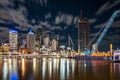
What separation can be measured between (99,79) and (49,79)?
6.00 meters

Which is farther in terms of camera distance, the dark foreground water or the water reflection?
the dark foreground water

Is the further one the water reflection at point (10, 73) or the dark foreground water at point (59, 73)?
the dark foreground water at point (59, 73)

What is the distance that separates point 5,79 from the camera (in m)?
26.9

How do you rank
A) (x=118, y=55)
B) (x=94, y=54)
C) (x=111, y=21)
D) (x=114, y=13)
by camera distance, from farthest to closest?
(x=94, y=54) → (x=118, y=55) → (x=111, y=21) → (x=114, y=13)

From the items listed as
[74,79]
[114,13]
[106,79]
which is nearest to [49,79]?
[74,79]

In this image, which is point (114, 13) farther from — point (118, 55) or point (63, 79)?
point (63, 79)

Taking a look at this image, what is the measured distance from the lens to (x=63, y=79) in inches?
1095

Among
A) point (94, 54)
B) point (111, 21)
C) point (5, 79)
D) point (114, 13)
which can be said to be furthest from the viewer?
point (94, 54)

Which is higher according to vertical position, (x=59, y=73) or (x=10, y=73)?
(x=10, y=73)

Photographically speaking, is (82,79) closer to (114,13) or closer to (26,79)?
(26,79)

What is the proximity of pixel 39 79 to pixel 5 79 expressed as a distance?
157 inches

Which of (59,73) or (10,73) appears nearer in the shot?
(10,73)

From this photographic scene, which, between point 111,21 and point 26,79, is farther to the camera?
point 111,21

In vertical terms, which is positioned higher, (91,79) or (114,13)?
(114,13)
